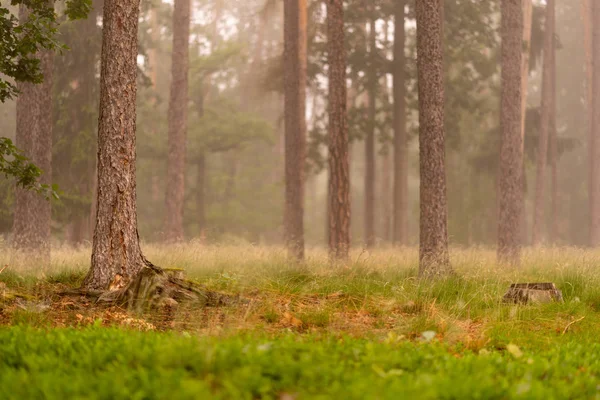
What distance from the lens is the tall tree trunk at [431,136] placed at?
36.4ft

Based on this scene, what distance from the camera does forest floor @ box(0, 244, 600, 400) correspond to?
375 cm

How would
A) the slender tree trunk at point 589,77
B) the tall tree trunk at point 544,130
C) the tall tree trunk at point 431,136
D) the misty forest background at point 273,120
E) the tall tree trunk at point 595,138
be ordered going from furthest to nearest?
the slender tree trunk at point 589,77 → the tall tree trunk at point 595,138 → the tall tree trunk at point 544,130 → the misty forest background at point 273,120 → the tall tree trunk at point 431,136

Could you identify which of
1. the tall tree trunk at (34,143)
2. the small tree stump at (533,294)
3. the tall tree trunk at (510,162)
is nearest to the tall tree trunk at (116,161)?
the small tree stump at (533,294)

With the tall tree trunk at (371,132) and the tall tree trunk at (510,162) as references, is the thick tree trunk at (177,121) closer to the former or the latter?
the tall tree trunk at (371,132)

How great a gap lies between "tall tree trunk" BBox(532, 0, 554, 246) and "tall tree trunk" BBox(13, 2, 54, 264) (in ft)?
62.7

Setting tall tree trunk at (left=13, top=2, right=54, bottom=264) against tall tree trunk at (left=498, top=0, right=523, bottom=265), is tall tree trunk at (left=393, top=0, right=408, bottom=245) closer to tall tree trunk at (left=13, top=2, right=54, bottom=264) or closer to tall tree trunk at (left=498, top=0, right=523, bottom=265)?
tall tree trunk at (left=498, top=0, right=523, bottom=265)

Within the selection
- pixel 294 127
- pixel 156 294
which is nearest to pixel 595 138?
pixel 294 127

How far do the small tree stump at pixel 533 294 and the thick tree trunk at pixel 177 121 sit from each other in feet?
42.5

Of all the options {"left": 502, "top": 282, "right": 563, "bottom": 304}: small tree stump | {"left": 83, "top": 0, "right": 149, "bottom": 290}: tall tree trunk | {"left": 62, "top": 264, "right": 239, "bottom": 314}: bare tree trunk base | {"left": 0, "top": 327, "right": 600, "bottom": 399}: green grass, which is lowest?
{"left": 502, "top": 282, "right": 563, "bottom": 304}: small tree stump

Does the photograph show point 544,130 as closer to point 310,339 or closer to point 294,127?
point 294,127

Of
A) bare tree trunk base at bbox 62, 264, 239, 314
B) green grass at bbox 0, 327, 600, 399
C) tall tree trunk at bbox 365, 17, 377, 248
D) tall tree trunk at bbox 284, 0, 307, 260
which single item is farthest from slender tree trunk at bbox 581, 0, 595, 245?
green grass at bbox 0, 327, 600, 399

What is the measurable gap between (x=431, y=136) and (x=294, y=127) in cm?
669

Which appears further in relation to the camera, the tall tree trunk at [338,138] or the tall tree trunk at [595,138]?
the tall tree trunk at [595,138]

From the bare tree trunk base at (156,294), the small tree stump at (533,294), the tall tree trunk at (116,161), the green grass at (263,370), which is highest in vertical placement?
the tall tree trunk at (116,161)
